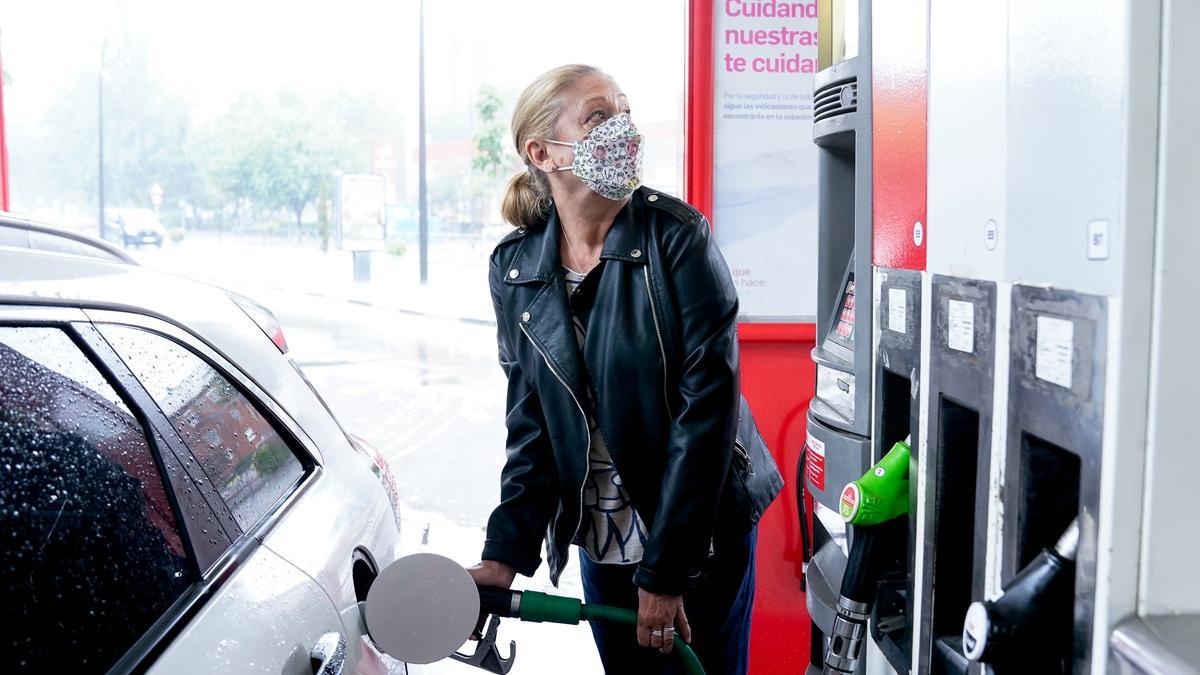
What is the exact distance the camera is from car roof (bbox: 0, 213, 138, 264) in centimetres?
171

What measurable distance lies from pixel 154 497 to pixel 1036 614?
110cm

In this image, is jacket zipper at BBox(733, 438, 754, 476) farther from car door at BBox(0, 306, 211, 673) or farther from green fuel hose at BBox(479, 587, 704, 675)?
car door at BBox(0, 306, 211, 673)

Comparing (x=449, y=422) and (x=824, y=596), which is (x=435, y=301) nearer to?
(x=449, y=422)

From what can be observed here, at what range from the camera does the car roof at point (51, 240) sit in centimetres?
171

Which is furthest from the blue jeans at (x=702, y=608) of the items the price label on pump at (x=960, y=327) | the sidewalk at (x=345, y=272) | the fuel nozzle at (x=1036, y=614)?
the sidewalk at (x=345, y=272)

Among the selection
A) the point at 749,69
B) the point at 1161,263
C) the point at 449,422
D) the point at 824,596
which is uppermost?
the point at 749,69

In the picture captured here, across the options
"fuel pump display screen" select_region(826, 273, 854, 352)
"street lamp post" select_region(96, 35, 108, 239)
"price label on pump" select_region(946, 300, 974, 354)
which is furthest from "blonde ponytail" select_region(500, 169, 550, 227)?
"street lamp post" select_region(96, 35, 108, 239)

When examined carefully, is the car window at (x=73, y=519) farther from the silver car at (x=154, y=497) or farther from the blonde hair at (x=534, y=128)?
the blonde hair at (x=534, y=128)

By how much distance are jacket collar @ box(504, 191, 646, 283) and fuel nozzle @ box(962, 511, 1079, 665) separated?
3.48 feet

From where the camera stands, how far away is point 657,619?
77.4 inches

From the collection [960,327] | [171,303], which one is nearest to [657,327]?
[960,327]

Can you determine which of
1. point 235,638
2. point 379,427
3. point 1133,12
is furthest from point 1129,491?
point 379,427

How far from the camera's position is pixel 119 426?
1357 mm

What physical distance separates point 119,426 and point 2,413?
22 centimetres
